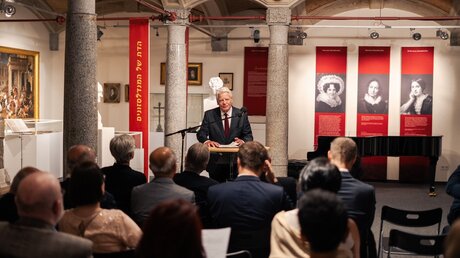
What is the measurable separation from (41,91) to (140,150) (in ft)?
19.6

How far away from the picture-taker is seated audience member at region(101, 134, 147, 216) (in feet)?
19.2

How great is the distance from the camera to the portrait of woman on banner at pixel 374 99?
16266 millimetres

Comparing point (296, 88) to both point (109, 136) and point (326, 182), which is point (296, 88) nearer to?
point (109, 136)

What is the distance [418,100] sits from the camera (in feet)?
53.0

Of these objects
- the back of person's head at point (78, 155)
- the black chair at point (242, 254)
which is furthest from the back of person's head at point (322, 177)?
the back of person's head at point (78, 155)

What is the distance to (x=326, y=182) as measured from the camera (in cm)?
381

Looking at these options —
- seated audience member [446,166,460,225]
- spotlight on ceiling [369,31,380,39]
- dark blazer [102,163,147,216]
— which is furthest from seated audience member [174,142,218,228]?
spotlight on ceiling [369,31,380,39]

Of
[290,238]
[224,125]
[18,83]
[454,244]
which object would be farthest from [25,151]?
[454,244]

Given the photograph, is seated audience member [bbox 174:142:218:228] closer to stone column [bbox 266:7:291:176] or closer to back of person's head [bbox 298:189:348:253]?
back of person's head [bbox 298:189:348:253]

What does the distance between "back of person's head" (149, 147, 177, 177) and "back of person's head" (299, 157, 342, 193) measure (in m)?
1.40

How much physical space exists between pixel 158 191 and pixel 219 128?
3726 millimetres

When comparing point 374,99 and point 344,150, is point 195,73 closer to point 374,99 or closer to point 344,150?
point 374,99

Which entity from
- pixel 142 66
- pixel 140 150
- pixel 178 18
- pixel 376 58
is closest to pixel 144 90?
pixel 142 66

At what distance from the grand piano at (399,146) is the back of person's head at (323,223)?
10475 millimetres
